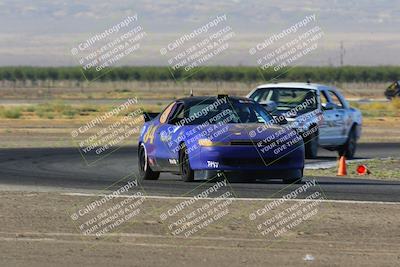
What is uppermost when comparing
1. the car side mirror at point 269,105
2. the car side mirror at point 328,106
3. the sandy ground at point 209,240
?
the sandy ground at point 209,240

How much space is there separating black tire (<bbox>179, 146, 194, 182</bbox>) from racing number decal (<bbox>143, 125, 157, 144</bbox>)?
47.7 inches

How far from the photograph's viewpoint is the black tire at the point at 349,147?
2620 centimetres

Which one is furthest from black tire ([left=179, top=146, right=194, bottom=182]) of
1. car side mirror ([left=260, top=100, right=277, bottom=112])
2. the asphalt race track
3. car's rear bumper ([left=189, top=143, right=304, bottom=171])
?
car side mirror ([left=260, top=100, right=277, bottom=112])

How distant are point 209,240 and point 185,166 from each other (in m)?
6.08

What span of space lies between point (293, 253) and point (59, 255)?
2.27 metres

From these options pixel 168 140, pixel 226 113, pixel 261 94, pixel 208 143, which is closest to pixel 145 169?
pixel 168 140

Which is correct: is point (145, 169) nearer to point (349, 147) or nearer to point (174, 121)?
point (174, 121)

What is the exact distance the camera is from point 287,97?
24.9m

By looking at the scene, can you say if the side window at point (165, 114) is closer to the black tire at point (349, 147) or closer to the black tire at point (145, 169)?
the black tire at point (145, 169)

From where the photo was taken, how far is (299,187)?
1753cm

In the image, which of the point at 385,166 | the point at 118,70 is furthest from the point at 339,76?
the point at 385,166

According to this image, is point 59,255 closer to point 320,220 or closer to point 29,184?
point 320,220

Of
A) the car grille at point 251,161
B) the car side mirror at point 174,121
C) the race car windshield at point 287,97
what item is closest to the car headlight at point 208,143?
the car grille at point 251,161

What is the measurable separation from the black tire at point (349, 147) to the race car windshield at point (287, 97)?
79.1 inches
